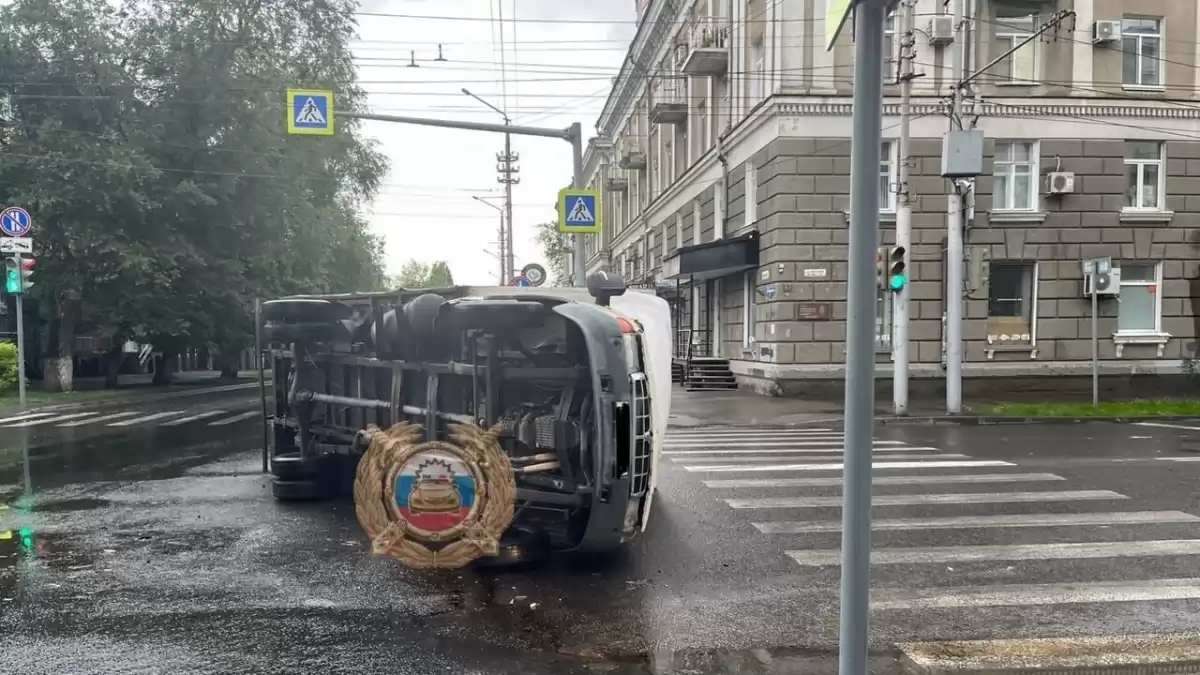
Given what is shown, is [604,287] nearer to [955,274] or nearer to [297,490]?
[297,490]

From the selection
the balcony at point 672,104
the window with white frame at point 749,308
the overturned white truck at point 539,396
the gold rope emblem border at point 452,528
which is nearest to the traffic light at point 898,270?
the window with white frame at point 749,308

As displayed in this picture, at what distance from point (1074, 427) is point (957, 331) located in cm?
265

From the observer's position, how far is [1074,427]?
596 inches

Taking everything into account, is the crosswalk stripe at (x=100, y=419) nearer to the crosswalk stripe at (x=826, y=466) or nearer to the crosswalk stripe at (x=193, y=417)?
the crosswalk stripe at (x=193, y=417)

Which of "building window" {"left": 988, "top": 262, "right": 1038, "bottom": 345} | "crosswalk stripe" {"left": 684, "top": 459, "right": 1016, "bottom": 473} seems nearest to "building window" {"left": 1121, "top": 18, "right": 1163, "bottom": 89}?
"building window" {"left": 988, "top": 262, "right": 1038, "bottom": 345}

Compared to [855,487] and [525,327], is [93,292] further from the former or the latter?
[855,487]

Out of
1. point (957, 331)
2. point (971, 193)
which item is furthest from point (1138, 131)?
point (957, 331)

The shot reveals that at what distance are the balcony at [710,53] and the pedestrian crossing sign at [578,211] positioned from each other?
9600 mm

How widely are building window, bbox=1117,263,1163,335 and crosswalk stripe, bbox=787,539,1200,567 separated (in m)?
15.9

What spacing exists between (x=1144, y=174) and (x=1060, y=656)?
20.0 m

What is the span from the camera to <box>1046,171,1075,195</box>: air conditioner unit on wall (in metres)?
19.3

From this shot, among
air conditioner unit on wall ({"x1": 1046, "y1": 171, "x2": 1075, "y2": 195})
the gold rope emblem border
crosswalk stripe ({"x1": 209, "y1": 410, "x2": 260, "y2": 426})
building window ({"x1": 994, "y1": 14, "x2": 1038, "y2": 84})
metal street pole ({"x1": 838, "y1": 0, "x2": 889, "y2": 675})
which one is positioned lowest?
crosswalk stripe ({"x1": 209, "y1": 410, "x2": 260, "y2": 426})

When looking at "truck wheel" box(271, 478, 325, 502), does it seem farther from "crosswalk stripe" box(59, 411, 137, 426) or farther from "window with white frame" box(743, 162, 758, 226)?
"window with white frame" box(743, 162, 758, 226)

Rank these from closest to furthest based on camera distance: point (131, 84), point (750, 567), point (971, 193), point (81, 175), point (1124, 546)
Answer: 1. point (750, 567)
2. point (1124, 546)
3. point (971, 193)
4. point (81, 175)
5. point (131, 84)
